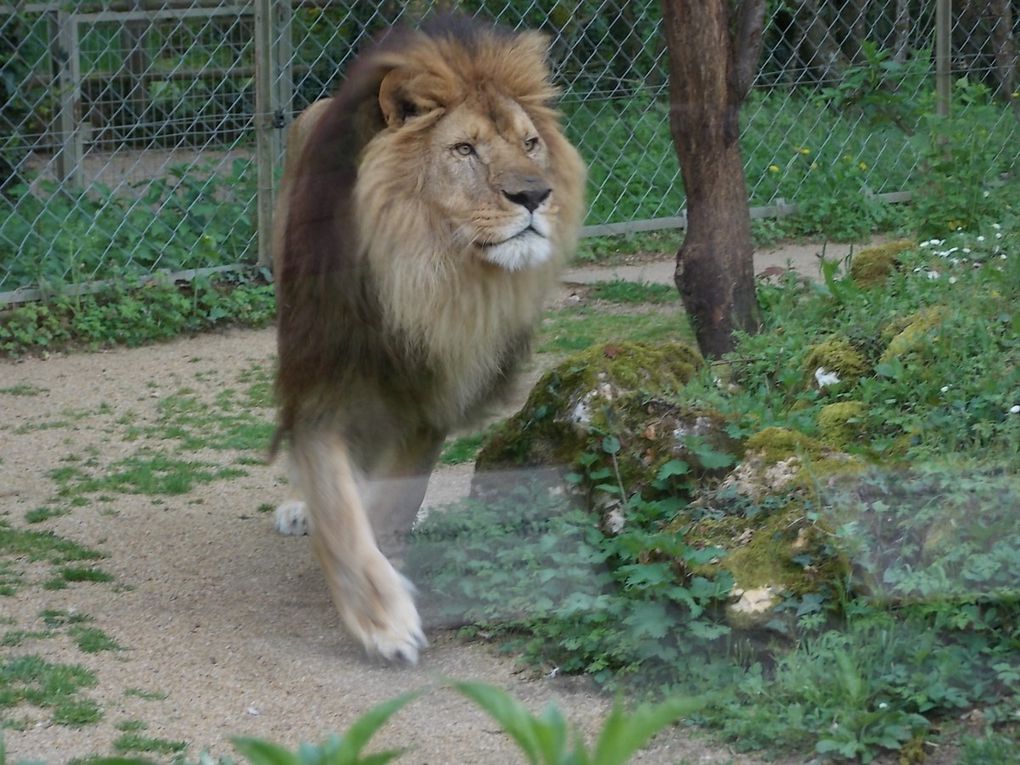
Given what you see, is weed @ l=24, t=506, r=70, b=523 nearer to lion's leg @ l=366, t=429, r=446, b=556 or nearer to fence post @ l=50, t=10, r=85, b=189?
lion's leg @ l=366, t=429, r=446, b=556

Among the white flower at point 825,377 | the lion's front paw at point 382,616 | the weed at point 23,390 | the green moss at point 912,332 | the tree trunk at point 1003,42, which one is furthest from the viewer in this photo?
the tree trunk at point 1003,42

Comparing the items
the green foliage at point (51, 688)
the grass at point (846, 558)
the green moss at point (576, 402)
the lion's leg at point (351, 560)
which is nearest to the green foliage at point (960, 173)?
the grass at point (846, 558)

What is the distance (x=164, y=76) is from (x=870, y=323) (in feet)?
14.5

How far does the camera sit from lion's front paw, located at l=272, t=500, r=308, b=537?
4.77 metres

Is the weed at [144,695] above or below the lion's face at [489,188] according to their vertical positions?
below

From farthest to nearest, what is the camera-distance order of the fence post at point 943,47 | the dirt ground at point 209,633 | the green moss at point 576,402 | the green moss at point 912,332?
the fence post at point 943,47, the green moss at point 912,332, the green moss at point 576,402, the dirt ground at point 209,633

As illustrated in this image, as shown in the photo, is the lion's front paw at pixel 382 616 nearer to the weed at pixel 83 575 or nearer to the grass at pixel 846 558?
the grass at pixel 846 558

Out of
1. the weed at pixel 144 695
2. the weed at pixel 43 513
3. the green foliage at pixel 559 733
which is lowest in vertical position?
the weed at pixel 43 513

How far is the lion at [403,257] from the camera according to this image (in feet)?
12.2

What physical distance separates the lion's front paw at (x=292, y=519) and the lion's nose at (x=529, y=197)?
58.8 inches

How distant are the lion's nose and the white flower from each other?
1.19 metres

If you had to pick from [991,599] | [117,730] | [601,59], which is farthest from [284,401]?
[601,59]

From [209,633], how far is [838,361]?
79.2 inches

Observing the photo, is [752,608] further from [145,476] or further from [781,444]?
[145,476]
